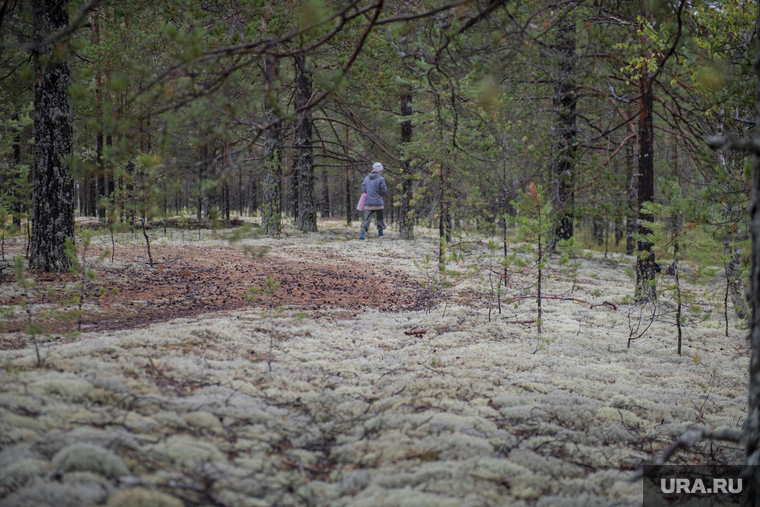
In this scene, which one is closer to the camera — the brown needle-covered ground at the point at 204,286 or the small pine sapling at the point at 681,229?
the small pine sapling at the point at 681,229

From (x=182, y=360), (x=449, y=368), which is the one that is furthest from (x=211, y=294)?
(x=449, y=368)

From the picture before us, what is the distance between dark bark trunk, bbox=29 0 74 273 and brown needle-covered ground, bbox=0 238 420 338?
489 millimetres

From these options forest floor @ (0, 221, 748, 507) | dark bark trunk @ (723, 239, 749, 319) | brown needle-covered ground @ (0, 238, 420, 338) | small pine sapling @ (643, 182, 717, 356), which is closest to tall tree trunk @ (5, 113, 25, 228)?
brown needle-covered ground @ (0, 238, 420, 338)

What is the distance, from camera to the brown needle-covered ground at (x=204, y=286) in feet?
18.0

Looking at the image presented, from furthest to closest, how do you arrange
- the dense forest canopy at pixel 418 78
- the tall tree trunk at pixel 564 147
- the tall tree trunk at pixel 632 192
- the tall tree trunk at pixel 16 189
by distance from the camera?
the tall tree trunk at pixel 632 192 < the tall tree trunk at pixel 564 147 < the tall tree trunk at pixel 16 189 < the dense forest canopy at pixel 418 78

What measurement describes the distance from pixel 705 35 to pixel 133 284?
8.76 meters

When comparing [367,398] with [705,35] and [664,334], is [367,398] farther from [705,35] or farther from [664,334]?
[705,35]

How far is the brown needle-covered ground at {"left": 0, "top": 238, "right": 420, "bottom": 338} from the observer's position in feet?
18.0

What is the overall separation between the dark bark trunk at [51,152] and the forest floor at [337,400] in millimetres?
558

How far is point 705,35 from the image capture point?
627cm

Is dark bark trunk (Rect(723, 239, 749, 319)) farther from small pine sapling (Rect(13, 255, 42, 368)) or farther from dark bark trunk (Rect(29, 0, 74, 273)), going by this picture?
dark bark trunk (Rect(29, 0, 74, 273))

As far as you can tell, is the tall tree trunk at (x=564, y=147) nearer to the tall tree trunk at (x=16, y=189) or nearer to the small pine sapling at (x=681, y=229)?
the small pine sapling at (x=681, y=229)

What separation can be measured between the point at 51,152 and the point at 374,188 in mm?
8837

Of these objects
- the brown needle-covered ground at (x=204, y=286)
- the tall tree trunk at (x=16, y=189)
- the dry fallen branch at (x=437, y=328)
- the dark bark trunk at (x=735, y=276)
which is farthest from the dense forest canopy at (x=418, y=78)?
the dry fallen branch at (x=437, y=328)
